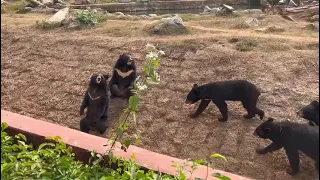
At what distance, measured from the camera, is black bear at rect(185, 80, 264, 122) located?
4.36 meters

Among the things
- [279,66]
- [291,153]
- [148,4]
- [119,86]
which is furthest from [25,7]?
[291,153]

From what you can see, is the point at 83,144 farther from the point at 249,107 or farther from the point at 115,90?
the point at 115,90

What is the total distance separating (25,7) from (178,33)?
4646 mm

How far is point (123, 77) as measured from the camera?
5.21m

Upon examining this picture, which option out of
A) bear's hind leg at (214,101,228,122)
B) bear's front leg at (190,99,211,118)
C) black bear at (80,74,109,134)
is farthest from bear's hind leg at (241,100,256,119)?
black bear at (80,74,109,134)

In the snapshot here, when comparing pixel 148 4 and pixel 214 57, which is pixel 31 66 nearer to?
pixel 214 57

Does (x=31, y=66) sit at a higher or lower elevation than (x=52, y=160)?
lower

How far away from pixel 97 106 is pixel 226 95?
1354 millimetres

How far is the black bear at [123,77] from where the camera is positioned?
5.16 metres

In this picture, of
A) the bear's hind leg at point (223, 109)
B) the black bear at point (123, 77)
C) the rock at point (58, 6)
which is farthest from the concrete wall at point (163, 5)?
the bear's hind leg at point (223, 109)

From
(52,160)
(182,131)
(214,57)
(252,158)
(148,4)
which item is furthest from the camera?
(148,4)

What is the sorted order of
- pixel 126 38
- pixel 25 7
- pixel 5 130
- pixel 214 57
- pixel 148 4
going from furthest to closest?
pixel 148 4, pixel 25 7, pixel 126 38, pixel 214 57, pixel 5 130

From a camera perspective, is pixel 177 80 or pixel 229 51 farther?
pixel 229 51

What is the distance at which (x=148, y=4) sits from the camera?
12.0 m
